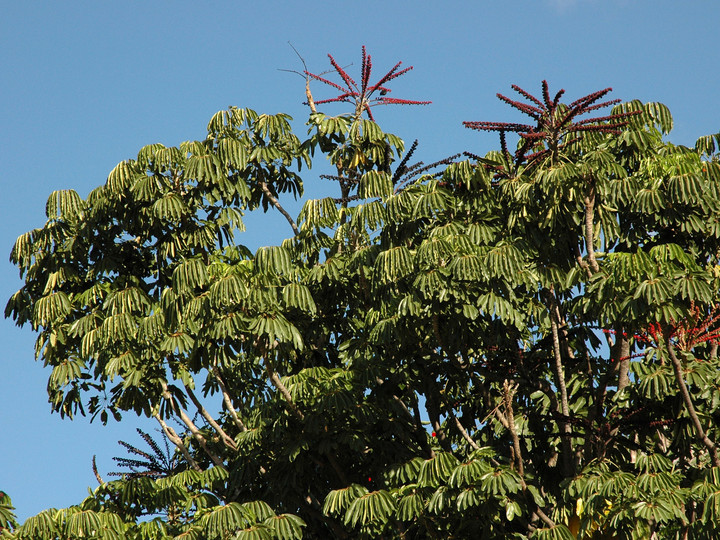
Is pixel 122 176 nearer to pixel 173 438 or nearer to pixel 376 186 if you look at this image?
pixel 376 186

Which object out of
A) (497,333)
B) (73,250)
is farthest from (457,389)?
(73,250)

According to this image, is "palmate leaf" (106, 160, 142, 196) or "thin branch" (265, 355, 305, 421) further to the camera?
"palmate leaf" (106, 160, 142, 196)

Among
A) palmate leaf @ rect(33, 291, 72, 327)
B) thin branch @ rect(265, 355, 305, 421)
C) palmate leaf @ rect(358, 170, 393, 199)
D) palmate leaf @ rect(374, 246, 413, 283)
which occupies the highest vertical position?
palmate leaf @ rect(358, 170, 393, 199)

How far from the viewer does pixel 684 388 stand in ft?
23.6

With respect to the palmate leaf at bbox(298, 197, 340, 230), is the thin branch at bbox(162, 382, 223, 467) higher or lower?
lower

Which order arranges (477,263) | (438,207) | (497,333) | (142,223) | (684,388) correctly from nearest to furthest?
(684,388) < (477,263) < (438,207) < (497,333) < (142,223)

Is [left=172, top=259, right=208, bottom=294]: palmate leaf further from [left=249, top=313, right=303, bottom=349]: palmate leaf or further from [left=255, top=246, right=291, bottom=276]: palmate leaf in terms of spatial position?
[left=249, top=313, right=303, bottom=349]: palmate leaf

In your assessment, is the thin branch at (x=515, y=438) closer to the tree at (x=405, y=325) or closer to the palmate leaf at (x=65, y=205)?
the tree at (x=405, y=325)

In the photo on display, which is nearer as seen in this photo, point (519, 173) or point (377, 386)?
point (519, 173)

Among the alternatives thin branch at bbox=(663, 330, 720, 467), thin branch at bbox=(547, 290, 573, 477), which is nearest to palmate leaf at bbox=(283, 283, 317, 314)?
thin branch at bbox=(547, 290, 573, 477)

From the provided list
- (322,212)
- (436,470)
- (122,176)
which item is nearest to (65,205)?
(122,176)

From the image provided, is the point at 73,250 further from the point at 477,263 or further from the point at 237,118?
the point at 477,263

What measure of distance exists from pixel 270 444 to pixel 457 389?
6.73ft

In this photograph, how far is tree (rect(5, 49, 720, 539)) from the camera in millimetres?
7746
